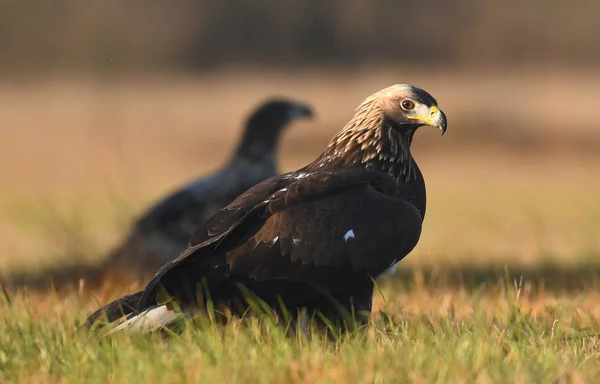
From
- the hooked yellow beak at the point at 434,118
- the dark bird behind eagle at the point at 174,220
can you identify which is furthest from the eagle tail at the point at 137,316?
the dark bird behind eagle at the point at 174,220

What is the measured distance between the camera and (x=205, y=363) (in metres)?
4.14

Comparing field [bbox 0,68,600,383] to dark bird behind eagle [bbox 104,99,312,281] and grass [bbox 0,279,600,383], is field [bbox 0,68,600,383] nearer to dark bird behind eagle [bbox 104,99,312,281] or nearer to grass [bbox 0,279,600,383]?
grass [bbox 0,279,600,383]

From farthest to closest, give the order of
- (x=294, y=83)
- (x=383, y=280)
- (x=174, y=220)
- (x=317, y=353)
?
1. (x=294, y=83)
2. (x=174, y=220)
3. (x=383, y=280)
4. (x=317, y=353)

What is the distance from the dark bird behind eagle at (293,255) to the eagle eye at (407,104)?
2.02 feet

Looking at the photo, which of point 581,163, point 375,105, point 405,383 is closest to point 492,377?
point 405,383

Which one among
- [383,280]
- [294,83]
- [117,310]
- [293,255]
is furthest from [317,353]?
[294,83]

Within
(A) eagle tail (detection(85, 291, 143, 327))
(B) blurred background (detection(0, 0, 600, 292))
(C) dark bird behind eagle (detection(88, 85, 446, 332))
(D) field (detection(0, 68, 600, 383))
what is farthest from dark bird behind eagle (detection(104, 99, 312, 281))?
(B) blurred background (detection(0, 0, 600, 292))

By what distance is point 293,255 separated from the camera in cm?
496

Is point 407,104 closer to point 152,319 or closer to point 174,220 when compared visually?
point 152,319

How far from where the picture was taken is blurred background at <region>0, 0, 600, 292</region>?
21594 mm

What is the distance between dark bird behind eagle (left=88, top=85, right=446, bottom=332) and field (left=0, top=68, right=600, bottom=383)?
0.20m

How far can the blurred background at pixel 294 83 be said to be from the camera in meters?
21.6

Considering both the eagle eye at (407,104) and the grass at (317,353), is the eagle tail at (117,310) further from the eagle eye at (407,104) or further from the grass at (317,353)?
the eagle eye at (407,104)

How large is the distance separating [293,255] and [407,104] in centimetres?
108
